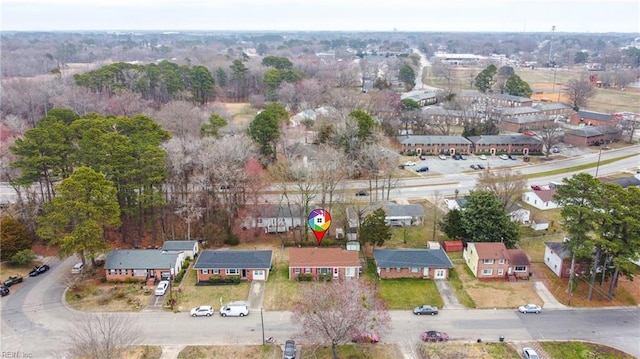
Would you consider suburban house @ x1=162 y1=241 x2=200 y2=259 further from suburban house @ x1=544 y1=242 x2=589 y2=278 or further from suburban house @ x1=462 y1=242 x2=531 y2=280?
suburban house @ x1=544 y1=242 x2=589 y2=278

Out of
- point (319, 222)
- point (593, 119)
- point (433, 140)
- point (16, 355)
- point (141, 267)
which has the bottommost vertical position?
point (16, 355)

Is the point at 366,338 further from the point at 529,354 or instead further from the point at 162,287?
the point at 162,287

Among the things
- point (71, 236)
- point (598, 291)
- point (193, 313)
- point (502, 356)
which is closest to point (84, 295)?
point (71, 236)

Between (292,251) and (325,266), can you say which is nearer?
(325,266)

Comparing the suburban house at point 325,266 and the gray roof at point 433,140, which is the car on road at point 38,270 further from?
the gray roof at point 433,140

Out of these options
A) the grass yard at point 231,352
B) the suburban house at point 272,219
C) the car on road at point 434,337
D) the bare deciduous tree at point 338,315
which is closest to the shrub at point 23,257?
the suburban house at point 272,219

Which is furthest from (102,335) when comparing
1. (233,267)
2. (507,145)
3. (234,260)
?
(507,145)
